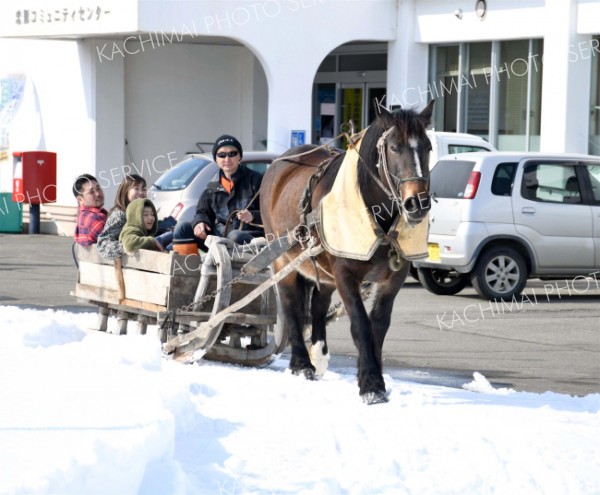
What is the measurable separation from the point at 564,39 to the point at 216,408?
14855 millimetres

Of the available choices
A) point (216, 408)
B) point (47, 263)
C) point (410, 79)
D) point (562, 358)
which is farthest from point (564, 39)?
point (216, 408)

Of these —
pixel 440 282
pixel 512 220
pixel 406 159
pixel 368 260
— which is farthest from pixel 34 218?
pixel 406 159

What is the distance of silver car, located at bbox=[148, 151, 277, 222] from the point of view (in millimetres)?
16062

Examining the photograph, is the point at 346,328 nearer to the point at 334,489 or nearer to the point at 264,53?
the point at 334,489

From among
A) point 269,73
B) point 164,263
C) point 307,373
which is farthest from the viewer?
point 269,73

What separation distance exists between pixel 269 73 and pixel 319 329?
14.6 m

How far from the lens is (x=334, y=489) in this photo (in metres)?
5.80

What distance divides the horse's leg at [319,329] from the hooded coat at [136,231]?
1529 millimetres

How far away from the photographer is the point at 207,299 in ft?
30.3

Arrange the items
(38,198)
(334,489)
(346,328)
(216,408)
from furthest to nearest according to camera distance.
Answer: (38,198) → (346,328) → (216,408) → (334,489)

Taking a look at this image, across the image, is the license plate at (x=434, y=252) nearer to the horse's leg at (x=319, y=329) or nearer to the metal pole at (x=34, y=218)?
the horse's leg at (x=319, y=329)

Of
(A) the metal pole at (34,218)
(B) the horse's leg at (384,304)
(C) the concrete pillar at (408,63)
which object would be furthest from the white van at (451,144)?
(A) the metal pole at (34,218)

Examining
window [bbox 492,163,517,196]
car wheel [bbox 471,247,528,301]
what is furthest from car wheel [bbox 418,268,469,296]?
window [bbox 492,163,517,196]

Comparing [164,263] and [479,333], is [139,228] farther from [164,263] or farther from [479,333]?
[479,333]
